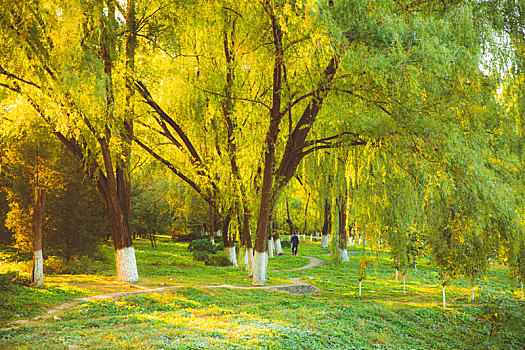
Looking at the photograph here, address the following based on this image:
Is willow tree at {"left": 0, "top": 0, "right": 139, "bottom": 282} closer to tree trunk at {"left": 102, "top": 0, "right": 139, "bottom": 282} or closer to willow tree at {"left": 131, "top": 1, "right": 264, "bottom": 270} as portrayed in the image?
tree trunk at {"left": 102, "top": 0, "right": 139, "bottom": 282}

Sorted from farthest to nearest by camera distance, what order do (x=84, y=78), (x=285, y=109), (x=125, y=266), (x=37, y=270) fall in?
1. (x=125, y=266)
2. (x=285, y=109)
3. (x=37, y=270)
4. (x=84, y=78)

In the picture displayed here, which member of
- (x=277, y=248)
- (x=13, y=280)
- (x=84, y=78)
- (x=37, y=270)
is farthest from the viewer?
(x=277, y=248)

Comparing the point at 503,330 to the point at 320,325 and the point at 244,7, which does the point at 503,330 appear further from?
the point at 244,7

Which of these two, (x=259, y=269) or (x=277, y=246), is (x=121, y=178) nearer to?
(x=259, y=269)

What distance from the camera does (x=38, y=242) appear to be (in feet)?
34.9

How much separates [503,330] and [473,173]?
11.6ft

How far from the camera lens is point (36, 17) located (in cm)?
660

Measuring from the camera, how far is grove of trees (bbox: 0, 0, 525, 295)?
7.98m

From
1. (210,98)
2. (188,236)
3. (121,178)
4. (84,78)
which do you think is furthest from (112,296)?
(188,236)

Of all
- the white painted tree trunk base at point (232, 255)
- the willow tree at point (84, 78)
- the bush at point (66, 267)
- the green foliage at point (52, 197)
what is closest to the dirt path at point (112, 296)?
the willow tree at point (84, 78)

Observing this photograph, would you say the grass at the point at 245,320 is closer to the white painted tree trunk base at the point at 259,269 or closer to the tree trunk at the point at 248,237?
the white painted tree trunk base at the point at 259,269

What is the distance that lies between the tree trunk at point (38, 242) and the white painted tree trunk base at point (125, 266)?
84.8 inches

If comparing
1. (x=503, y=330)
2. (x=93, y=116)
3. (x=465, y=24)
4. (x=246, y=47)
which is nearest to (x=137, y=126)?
(x=93, y=116)

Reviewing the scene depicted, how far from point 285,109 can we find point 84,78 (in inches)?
209
